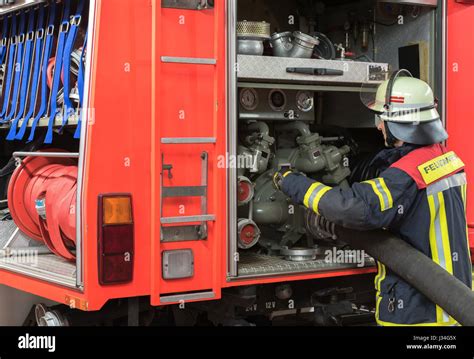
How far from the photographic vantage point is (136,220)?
3.86 metres

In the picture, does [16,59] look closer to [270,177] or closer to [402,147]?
[270,177]

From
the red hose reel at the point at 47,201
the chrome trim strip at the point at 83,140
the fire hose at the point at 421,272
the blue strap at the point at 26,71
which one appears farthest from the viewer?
the blue strap at the point at 26,71

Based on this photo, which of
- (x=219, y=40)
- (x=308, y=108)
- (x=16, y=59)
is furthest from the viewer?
(x=16, y=59)

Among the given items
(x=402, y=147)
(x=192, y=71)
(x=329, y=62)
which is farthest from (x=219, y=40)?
(x=402, y=147)

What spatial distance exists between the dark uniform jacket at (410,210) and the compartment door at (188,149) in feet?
1.65

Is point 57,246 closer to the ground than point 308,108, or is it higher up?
closer to the ground

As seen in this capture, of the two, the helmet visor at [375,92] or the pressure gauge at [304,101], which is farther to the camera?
the pressure gauge at [304,101]

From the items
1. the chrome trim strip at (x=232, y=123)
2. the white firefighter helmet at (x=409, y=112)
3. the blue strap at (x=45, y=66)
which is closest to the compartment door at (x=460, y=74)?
the white firefighter helmet at (x=409, y=112)

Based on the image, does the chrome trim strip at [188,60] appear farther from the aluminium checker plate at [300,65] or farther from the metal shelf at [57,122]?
the metal shelf at [57,122]

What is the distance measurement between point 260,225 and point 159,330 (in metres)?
1.00

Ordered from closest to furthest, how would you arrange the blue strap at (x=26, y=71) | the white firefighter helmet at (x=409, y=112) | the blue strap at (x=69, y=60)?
1. the white firefighter helmet at (x=409, y=112)
2. the blue strap at (x=69, y=60)
3. the blue strap at (x=26, y=71)

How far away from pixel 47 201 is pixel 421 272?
216cm

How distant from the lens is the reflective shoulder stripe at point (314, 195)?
405 cm

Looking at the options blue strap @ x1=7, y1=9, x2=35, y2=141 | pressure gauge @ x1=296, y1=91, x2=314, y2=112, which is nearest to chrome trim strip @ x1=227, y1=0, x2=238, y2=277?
pressure gauge @ x1=296, y1=91, x2=314, y2=112
